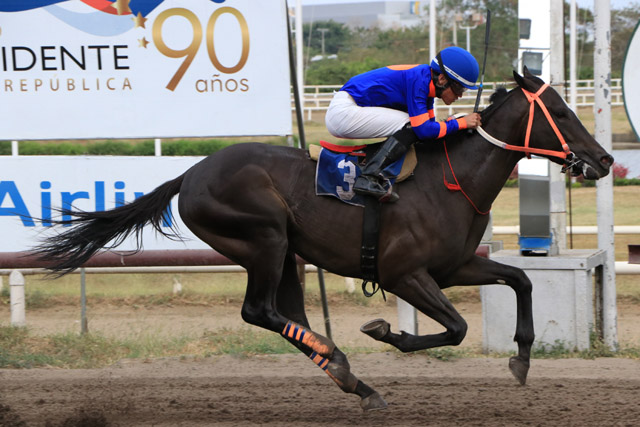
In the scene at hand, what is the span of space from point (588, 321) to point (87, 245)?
3796 millimetres

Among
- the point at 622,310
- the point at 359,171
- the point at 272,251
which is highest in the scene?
the point at 359,171

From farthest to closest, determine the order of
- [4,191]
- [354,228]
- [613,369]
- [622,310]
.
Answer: [622,310] → [4,191] → [613,369] → [354,228]

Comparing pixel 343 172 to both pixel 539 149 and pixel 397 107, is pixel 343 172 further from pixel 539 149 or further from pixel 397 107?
pixel 539 149

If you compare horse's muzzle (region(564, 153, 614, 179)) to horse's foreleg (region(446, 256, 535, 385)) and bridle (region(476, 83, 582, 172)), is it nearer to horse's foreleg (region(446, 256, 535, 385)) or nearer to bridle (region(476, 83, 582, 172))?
bridle (region(476, 83, 582, 172))

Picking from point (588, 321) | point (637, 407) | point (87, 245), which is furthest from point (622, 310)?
point (87, 245)

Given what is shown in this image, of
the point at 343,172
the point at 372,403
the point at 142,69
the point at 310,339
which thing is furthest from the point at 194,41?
the point at 372,403

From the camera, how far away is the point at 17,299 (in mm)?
7621

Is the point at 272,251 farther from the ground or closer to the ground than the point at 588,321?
farther from the ground

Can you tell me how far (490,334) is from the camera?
658 centimetres

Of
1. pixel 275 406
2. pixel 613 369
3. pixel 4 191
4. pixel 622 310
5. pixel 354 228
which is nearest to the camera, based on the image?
pixel 354 228

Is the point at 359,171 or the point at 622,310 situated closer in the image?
the point at 359,171

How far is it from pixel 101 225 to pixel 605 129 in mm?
4012

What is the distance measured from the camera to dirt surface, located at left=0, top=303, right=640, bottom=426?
484 cm

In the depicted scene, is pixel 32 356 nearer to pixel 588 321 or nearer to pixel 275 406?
pixel 275 406
